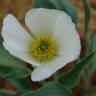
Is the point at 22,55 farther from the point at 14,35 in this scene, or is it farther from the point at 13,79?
the point at 13,79

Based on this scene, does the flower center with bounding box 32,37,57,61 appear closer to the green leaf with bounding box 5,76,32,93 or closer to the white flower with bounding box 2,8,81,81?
the white flower with bounding box 2,8,81,81

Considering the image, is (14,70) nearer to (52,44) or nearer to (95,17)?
(52,44)

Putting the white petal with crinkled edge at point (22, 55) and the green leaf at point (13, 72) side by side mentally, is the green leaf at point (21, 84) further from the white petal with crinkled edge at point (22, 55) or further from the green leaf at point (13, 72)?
the white petal with crinkled edge at point (22, 55)

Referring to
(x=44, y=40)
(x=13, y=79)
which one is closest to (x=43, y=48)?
(x=44, y=40)

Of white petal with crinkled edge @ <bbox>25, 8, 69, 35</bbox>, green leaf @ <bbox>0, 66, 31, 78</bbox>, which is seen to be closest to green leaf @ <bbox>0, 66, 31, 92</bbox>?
green leaf @ <bbox>0, 66, 31, 78</bbox>

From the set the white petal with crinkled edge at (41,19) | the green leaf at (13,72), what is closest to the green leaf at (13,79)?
the green leaf at (13,72)

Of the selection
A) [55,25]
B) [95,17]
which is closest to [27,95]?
[55,25]
